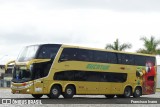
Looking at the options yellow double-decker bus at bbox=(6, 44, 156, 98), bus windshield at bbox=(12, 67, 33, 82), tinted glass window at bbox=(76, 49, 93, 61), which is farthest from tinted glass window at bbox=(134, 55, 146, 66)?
bus windshield at bbox=(12, 67, 33, 82)

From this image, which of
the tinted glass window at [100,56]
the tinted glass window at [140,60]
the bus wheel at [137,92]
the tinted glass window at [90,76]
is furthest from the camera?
the bus wheel at [137,92]

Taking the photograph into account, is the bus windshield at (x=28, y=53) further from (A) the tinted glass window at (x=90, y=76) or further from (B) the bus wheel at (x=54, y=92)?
(B) the bus wheel at (x=54, y=92)

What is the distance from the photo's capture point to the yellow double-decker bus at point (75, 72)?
81.2 ft

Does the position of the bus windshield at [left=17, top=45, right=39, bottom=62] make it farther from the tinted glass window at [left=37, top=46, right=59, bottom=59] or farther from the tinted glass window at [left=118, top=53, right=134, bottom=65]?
the tinted glass window at [left=118, top=53, right=134, bottom=65]

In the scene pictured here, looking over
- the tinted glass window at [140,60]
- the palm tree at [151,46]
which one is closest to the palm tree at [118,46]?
the palm tree at [151,46]

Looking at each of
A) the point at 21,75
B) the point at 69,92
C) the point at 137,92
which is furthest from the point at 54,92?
the point at 137,92

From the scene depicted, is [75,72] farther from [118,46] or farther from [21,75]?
[118,46]

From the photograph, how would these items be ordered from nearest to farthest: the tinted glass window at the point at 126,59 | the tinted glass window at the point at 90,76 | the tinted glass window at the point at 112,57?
the tinted glass window at the point at 90,76 < the tinted glass window at the point at 112,57 < the tinted glass window at the point at 126,59

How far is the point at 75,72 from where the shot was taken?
26359 mm

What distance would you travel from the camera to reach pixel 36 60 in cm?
2453

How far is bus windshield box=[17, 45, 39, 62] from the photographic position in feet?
81.8

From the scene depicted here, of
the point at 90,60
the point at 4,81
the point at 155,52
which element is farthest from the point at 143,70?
the point at 4,81

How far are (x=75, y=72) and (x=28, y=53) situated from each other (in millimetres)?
3132

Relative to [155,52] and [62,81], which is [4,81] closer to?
[155,52]
